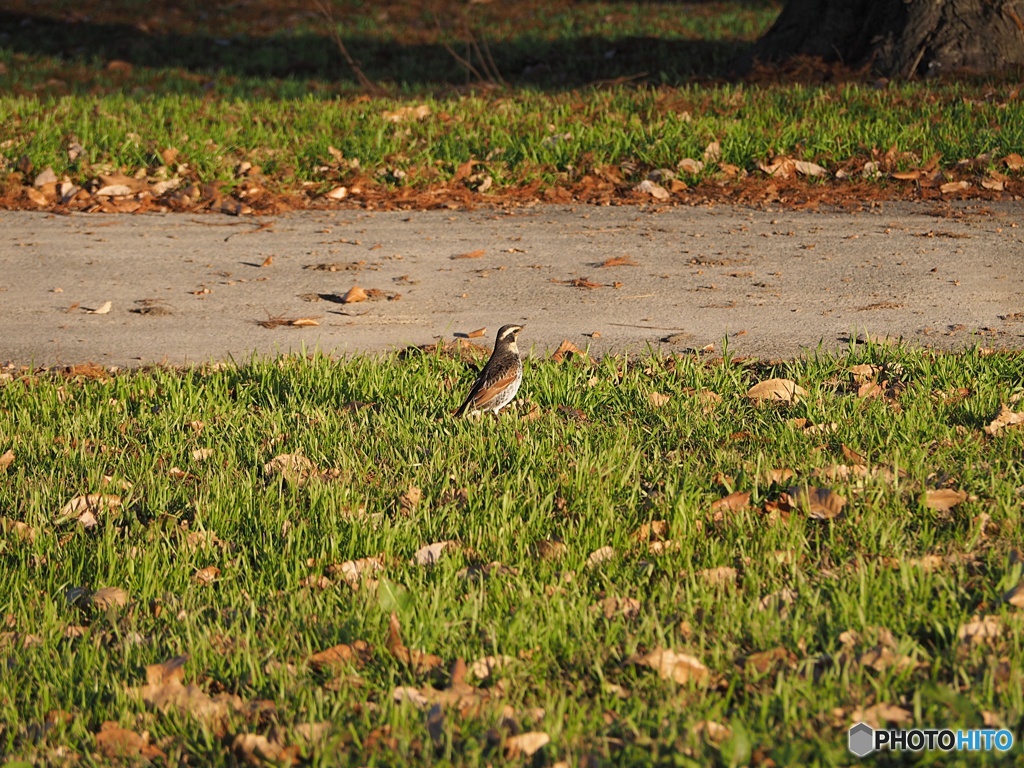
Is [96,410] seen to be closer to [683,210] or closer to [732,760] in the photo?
[732,760]

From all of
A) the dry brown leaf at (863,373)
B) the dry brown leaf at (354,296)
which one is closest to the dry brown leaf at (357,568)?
the dry brown leaf at (863,373)

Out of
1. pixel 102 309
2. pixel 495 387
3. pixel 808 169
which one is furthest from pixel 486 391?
pixel 808 169

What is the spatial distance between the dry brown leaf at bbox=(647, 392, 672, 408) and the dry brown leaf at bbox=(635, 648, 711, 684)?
2.13 meters

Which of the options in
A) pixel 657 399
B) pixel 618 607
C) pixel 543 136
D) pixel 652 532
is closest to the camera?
pixel 618 607

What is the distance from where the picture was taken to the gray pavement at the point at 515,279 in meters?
6.56

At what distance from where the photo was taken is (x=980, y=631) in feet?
10.8

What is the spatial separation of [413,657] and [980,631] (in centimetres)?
166

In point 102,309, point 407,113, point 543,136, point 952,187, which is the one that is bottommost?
point 102,309

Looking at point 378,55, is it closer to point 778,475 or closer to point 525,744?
point 778,475

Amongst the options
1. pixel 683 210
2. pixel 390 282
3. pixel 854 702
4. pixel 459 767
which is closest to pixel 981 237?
pixel 683 210

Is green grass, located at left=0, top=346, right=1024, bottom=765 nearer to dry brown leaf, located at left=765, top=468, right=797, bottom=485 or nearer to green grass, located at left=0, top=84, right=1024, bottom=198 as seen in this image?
dry brown leaf, located at left=765, top=468, right=797, bottom=485

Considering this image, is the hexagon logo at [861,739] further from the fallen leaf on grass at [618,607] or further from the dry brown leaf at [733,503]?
the dry brown leaf at [733,503]

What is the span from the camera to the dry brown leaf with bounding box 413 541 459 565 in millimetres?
3949

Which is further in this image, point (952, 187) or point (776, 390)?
point (952, 187)
